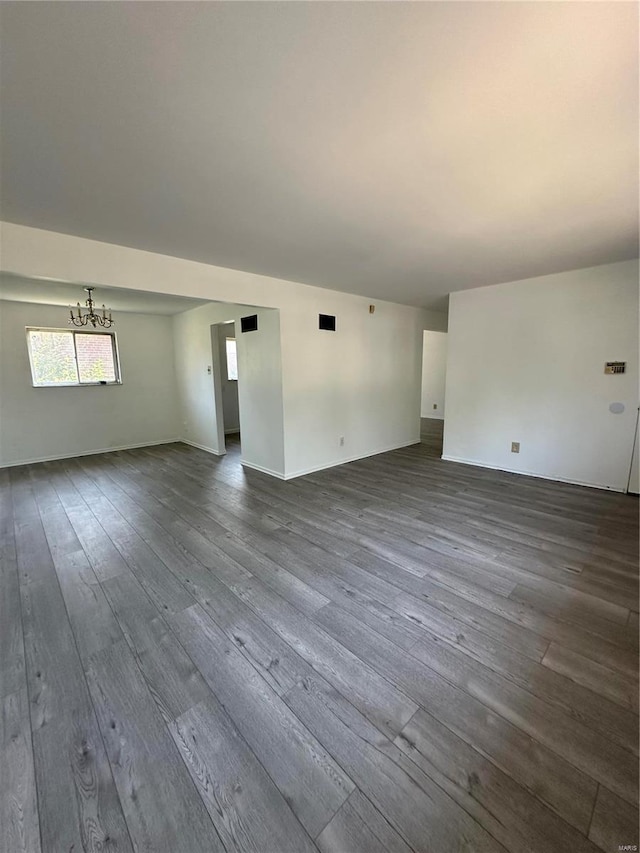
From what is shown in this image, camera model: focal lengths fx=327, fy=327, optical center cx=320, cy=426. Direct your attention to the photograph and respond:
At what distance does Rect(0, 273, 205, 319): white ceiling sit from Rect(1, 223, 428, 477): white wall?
0.49 metres

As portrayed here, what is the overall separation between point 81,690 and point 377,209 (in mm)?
3125

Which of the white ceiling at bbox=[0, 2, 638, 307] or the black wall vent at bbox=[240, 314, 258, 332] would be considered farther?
A: the black wall vent at bbox=[240, 314, 258, 332]

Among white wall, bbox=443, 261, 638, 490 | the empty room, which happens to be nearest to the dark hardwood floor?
the empty room

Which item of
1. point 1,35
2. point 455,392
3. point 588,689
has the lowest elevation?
point 588,689

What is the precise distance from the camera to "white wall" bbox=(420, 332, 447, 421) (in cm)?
875

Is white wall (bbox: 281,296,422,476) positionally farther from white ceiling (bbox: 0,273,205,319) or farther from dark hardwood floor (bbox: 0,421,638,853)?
dark hardwood floor (bbox: 0,421,638,853)

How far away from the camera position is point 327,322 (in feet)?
14.9

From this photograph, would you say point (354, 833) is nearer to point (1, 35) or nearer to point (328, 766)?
point (328, 766)

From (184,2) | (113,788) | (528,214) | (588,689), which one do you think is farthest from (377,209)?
(113,788)

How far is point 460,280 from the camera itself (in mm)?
4090

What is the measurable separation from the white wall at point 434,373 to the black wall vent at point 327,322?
4.89 metres

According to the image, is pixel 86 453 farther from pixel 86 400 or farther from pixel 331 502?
pixel 331 502

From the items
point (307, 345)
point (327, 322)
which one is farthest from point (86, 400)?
point (327, 322)

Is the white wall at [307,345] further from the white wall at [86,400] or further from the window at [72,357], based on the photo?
the window at [72,357]
